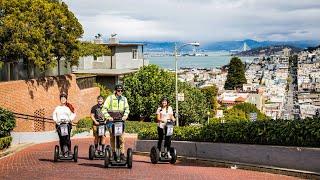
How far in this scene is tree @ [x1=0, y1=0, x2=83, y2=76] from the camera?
31.4 metres

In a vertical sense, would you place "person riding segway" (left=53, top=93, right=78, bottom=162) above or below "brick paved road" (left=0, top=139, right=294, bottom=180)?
above

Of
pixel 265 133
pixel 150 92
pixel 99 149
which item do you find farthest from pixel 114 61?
pixel 265 133

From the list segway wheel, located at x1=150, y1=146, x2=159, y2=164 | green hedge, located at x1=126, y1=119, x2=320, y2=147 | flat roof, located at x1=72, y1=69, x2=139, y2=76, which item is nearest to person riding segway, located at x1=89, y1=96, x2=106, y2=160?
segway wheel, located at x1=150, y1=146, x2=159, y2=164

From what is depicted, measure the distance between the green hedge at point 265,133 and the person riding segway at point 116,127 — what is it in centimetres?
268

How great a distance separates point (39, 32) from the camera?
107 ft

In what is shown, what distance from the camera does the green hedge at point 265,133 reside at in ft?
37.0

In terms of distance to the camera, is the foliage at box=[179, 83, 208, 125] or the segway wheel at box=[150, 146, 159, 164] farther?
the foliage at box=[179, 83, 208, 125]

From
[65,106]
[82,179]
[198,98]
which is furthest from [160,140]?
[198,98]

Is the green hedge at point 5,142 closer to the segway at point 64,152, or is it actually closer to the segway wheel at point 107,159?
the segway at point 64,152

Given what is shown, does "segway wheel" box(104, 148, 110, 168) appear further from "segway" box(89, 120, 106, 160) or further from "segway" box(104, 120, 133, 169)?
"segway" box(89, 120, 106, 160)

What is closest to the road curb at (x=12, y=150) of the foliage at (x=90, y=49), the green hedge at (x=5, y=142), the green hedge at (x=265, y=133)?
the green hedge at (x=5, y=142)

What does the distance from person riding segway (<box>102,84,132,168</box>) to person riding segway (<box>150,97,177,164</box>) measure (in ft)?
4.73

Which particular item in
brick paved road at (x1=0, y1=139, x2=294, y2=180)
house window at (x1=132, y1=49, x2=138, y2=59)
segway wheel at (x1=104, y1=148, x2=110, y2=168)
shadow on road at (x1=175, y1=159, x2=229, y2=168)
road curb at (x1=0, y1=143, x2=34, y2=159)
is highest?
house window at (x1=132, y1=49, x2=138, y2=59)

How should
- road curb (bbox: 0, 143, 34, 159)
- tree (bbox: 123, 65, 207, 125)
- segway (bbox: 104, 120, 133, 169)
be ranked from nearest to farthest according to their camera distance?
segway (bbox: 104, 120, 133, 169) → road curb (bbox: 0, 143, 34, 159) → tree (bbox: 123, 65, 207, 125)
